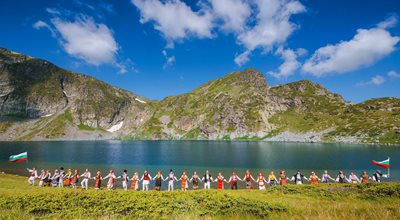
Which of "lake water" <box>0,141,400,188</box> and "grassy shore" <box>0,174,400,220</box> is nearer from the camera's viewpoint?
"grassy shore" <box>0,174,400,220</box>

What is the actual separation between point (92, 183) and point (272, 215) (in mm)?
48790

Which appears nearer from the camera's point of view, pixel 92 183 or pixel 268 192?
pixel 268 192

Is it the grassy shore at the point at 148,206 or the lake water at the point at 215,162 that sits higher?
the grassy shore at the point at 148,206

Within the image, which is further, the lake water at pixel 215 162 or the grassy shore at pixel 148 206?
the lake water at pixel 215 162

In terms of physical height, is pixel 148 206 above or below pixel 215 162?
above

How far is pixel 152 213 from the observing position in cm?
1593

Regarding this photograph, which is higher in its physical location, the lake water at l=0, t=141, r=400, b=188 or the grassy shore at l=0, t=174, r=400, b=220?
the grassy shore at l=0, t=174, r=400, b=220

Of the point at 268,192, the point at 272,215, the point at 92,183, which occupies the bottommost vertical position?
the point at 92,183

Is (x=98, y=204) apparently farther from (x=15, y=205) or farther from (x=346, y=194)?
(x=346, y=194)

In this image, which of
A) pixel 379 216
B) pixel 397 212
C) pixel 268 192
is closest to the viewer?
pixel 379 216

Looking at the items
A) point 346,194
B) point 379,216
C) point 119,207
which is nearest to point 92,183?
point 119,207

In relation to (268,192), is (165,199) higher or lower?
higher

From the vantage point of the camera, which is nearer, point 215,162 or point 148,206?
point 148,206

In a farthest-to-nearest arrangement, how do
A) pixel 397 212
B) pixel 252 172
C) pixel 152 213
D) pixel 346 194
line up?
pixel 252 172 → pixel 346 194 → pixel 152 213 → pixel 397 212
